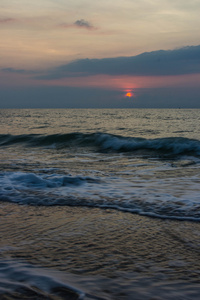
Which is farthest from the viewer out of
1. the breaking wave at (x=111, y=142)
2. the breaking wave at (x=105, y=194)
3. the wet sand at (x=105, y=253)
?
the breaking wave at (x=111, y=142)

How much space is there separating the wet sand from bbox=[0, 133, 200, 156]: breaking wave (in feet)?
29.8

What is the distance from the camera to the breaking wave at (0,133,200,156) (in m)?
13.7

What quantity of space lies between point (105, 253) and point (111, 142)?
13.1 meters

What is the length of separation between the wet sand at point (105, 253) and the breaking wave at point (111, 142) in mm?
9097

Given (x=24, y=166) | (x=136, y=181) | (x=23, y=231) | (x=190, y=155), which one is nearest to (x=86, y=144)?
(x=190, y=155)

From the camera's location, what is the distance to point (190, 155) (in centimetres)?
1180

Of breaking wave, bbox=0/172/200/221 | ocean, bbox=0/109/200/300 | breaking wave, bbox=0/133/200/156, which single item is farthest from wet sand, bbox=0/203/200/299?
breaking wave, bbox=0/133/200/156

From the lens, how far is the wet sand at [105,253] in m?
2.37

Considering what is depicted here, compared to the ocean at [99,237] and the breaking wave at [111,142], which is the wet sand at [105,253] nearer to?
the ocean at [99,237]

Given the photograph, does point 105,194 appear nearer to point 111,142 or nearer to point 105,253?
point 105,253

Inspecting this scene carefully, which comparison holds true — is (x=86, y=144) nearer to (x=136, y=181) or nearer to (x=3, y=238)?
(x=136, y=181)

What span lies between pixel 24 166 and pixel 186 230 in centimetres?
617

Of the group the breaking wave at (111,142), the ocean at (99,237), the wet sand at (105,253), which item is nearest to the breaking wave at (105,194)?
the ocean at (99,237)

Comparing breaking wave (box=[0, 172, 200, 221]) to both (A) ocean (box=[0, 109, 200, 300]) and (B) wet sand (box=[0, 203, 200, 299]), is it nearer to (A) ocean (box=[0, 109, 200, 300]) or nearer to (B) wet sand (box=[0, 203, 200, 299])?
(A) ocean (box=[0, 109, 200, 300])
